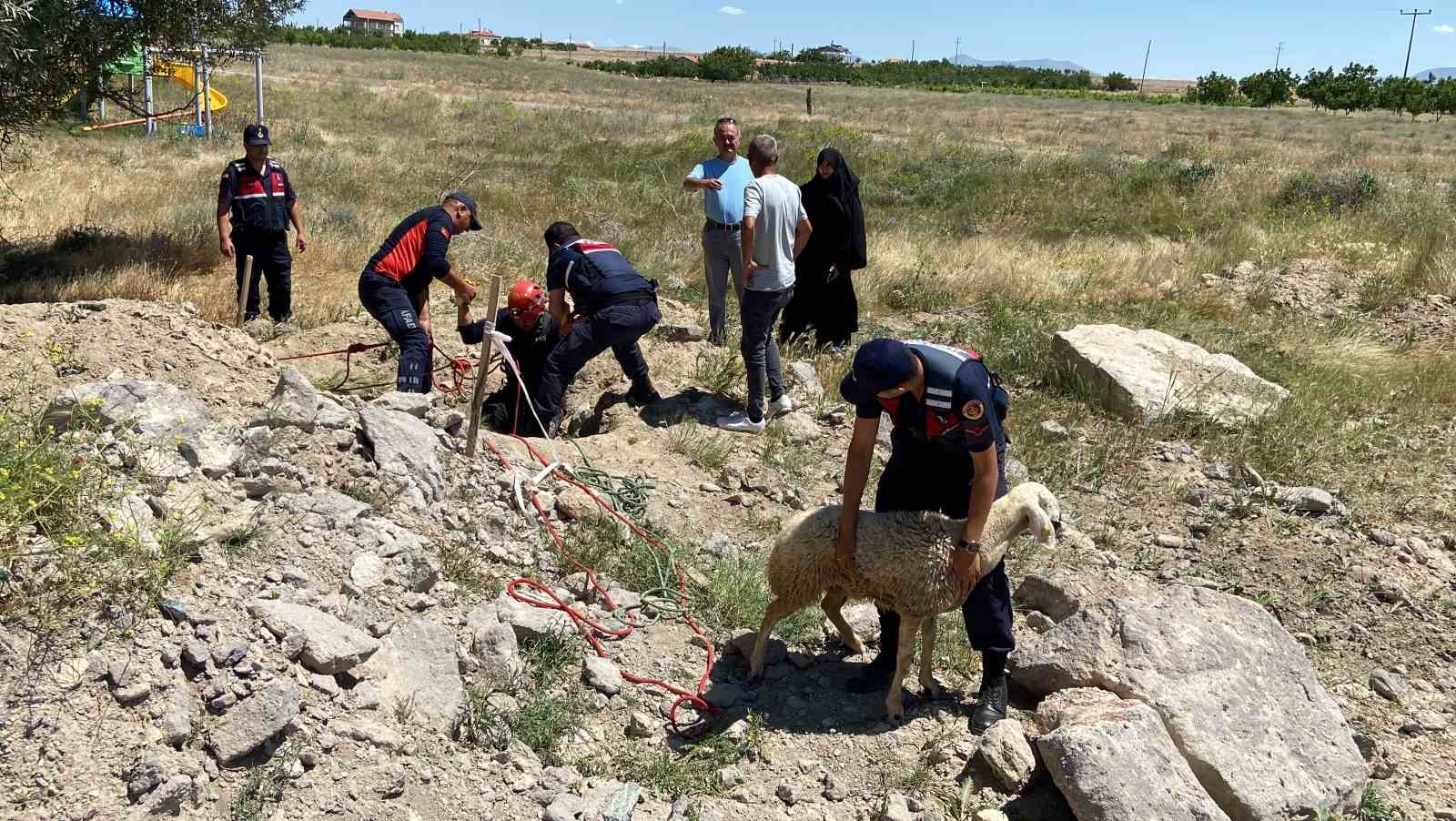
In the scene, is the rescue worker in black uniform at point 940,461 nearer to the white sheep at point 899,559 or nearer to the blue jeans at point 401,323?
the white sheep at point 899,559

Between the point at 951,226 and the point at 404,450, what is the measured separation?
12091 millimetres

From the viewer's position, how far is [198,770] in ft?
10.5

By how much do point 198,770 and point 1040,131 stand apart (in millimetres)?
34391

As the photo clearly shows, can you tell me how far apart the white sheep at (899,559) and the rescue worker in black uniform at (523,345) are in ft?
10.4

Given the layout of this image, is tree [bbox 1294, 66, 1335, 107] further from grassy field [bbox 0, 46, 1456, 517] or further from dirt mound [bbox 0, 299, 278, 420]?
dirt mound [bbox 0, 299, 278, 420]

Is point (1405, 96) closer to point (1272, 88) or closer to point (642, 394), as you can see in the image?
point (1272, 88)

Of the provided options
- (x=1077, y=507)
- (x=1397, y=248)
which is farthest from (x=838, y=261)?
(x=1397, y=248)

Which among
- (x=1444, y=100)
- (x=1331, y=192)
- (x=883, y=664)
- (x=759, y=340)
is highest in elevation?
(x=1444, y=100)

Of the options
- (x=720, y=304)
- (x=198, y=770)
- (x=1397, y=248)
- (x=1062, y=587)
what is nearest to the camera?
(x=198, y=770)

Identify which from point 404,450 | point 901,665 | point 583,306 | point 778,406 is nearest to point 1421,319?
point 778,406

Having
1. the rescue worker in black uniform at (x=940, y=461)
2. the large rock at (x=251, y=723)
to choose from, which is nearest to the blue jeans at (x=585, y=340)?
the rescue worker in black uniform at (x=940, y=461)

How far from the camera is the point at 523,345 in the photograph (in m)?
7.15

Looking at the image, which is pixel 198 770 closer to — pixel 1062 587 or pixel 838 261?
pixel 1062 587

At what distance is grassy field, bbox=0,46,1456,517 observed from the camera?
8.65 m
